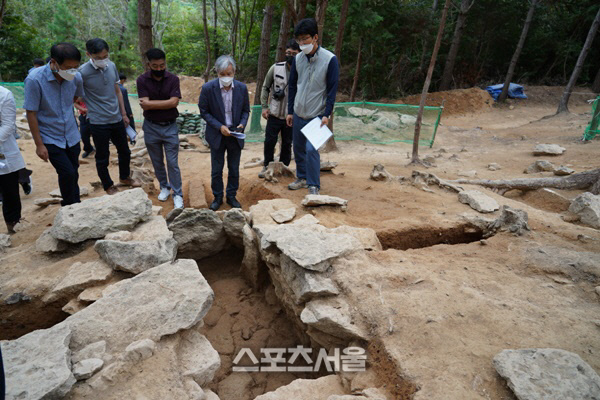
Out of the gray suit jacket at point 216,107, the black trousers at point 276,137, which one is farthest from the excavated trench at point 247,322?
the gray suit jacket at point 216,107

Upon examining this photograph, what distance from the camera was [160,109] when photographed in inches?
157

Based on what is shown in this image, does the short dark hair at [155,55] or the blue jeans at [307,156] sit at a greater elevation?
the short dark hair at [155,55]

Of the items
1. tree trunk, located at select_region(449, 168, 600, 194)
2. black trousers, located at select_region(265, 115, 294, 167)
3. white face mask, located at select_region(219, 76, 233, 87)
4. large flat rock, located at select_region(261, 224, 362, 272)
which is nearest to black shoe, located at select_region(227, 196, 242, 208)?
black trousers, located at select_region(265, 115, 294, 167)

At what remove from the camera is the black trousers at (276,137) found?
480 centimetres

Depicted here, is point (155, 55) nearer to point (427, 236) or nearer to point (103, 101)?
point (103, 101)

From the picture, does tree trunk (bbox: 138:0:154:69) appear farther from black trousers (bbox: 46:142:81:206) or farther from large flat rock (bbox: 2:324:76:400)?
large flat rock (bbox: 2:324:76:400)

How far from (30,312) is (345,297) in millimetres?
2458

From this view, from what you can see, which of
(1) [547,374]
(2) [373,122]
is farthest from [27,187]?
(2) [373,122]

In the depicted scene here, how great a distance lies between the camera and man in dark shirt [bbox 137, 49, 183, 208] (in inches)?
152

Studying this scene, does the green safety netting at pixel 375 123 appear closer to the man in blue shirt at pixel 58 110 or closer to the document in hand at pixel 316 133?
the document in hand at pixel 316 133

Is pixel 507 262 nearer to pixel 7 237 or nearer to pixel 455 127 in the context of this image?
pixel 7 237

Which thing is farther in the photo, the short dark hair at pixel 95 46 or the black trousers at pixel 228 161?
the black trousers at pixel 228 161

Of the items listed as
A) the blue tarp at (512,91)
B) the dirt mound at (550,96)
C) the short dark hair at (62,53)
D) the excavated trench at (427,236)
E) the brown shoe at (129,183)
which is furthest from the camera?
the blue tarp at (512,91)

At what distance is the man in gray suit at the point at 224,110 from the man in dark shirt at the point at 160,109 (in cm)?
36
